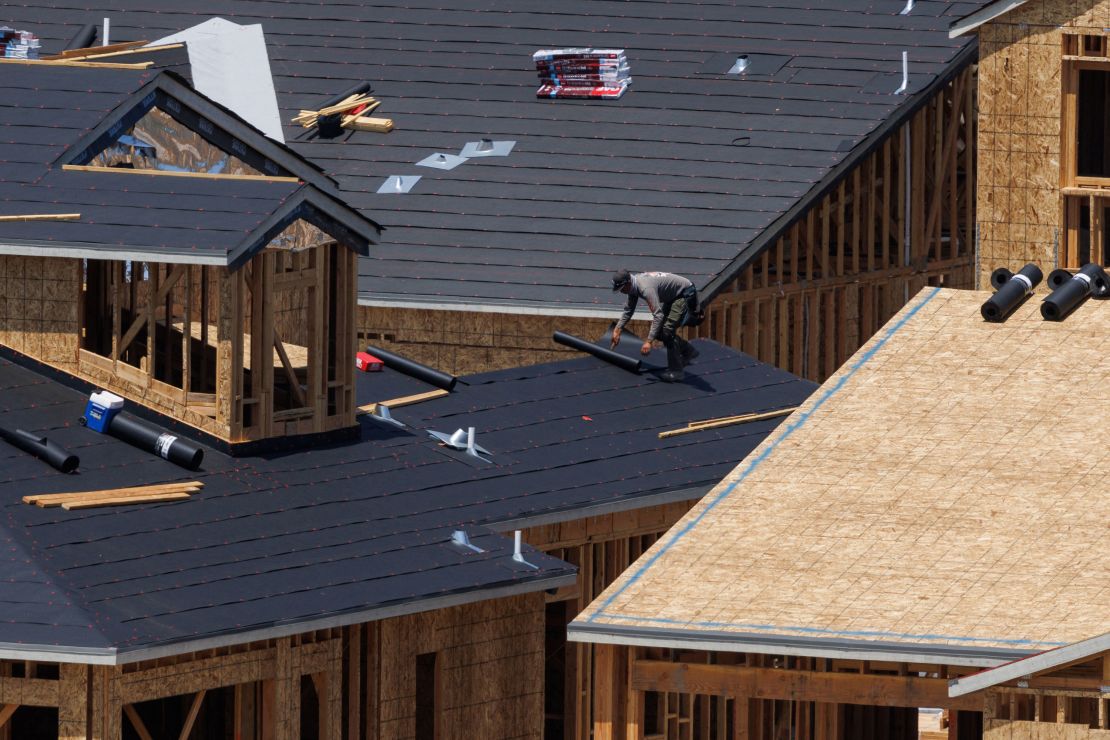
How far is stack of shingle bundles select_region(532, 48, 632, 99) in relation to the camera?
1781 inches

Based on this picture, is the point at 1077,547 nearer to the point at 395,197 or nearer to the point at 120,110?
the point at 120,110

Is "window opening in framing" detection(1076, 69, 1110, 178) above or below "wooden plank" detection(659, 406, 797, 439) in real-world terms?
above

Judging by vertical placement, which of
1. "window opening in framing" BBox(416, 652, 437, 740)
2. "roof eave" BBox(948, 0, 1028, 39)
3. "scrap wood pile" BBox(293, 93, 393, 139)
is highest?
"roof eave" BBox(948, 0, 1028, 39)

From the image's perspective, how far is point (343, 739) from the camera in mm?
30484

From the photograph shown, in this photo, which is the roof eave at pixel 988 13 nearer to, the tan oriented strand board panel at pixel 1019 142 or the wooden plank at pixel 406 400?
the tan oriented strand board panel at pixel 1019 142

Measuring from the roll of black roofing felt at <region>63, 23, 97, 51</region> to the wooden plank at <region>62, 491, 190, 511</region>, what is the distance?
684 inches

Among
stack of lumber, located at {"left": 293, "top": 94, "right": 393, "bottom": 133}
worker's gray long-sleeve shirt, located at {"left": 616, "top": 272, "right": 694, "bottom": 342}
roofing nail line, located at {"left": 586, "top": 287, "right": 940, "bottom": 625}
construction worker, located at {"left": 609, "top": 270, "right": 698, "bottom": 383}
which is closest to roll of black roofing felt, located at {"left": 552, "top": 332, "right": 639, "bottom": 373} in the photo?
construction worker, located at {"left": 609, "top": 270, "right": 698, "bottom": 383}

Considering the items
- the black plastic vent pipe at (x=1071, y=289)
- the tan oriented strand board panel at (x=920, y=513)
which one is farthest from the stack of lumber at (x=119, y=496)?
the black plastic vent pipe at (x=1071, y=289)

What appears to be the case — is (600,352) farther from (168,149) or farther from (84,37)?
(84,37)

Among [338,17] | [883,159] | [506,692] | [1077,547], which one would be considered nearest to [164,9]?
[338,17]

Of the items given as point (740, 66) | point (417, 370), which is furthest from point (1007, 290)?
point (740, 66)

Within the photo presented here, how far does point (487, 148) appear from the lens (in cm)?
4459

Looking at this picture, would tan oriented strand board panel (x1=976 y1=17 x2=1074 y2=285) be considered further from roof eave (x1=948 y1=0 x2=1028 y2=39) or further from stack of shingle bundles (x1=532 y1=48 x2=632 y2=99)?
stack of shingle bundles (x1=532 y1=48 x2=632 y2=99)

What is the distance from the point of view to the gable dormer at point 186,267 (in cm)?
3222
